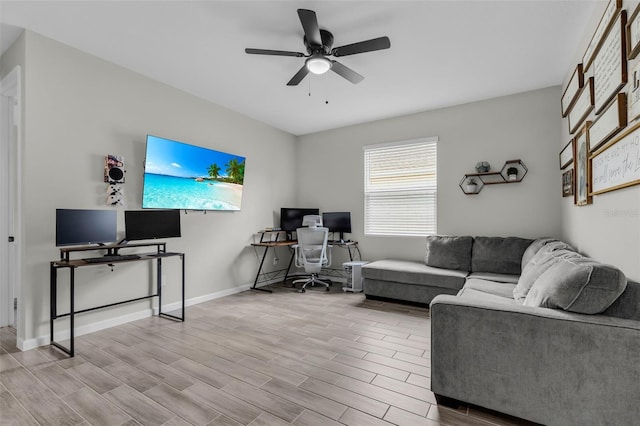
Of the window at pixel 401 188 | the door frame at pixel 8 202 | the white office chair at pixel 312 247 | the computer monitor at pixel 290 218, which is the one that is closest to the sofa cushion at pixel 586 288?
the window at pixel 401 188

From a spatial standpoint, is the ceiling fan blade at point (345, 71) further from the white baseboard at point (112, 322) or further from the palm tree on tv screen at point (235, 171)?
the white baseboard at point (112, 322)

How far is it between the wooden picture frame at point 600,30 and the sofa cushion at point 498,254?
6.60 feet

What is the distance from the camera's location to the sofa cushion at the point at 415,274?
3734 mm

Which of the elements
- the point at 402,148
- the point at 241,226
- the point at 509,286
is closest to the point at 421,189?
the point at 402,148

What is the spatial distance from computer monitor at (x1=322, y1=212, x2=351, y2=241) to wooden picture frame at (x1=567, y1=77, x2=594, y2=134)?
124 inches

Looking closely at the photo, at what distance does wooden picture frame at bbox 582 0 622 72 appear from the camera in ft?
6.42

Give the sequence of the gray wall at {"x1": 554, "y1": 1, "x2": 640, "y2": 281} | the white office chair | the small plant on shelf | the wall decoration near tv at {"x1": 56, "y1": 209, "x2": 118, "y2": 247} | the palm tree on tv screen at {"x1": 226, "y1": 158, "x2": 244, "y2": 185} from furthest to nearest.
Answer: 1. the white office chair
2. the palm tree on tv screen at {"x1": 226, "y1": 158, "x2": 244, "y2": 185}
3. the small plant on shelf
4. the wall decoration near tv at {"x1": 56, "y1": 209, "x2": 118, "y2": 247}
5. the gray wall at {"x1": 554, "y1": 1, "x2": 640, "y2": 281}

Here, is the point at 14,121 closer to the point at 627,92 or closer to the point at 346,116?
the point at 346,116

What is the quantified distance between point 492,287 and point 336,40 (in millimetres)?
2828

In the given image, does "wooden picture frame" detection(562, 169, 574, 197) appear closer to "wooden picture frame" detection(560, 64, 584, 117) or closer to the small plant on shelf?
"wooden picture frame" detection(560, 64, 584, 117)

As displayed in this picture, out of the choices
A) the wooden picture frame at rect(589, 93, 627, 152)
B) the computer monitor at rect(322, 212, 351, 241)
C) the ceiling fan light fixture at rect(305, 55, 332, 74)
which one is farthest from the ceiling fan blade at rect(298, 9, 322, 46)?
the computer monitor at rect(322, 212, 351, 241)

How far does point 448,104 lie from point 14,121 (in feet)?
17.7

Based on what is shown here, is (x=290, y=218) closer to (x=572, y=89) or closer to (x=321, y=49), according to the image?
(x=321, y=49)

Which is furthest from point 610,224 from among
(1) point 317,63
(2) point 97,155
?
(2) point 97,155
